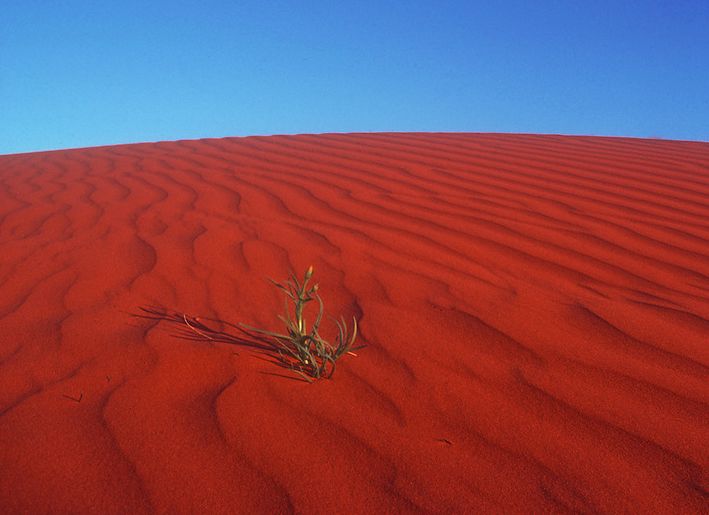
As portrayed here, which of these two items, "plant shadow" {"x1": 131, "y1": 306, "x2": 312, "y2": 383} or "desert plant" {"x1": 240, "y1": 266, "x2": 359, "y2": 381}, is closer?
"desert plant" {"x1": 240, "y1": 266, "x2": 359, "y2": 381}

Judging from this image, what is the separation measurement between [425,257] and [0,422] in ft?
5.29

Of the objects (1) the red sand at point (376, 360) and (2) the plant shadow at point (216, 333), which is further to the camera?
(2) the plant shadow at point (216, 333)

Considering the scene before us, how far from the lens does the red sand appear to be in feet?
3.59

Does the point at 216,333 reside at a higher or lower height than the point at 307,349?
lower

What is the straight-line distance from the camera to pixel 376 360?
1.54 metres

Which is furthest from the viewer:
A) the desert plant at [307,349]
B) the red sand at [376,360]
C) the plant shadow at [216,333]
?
the plant shadow at [216,333]

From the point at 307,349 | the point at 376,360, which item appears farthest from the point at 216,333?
the point at 376,360

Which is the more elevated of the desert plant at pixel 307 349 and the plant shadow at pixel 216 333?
Answer: the desert plant at pixel 307 349

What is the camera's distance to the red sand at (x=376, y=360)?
1.09 meters

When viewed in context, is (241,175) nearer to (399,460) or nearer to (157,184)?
(157,184)

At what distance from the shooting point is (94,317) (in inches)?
72.9

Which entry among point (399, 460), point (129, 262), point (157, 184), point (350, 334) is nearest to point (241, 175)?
point (157, 184)

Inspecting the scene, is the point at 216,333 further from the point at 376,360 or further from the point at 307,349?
the point at 376,360

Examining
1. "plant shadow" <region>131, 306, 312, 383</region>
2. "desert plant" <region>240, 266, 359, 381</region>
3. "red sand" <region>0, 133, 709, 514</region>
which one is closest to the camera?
"red sand" <region>0, 133, 709, 514</region>
